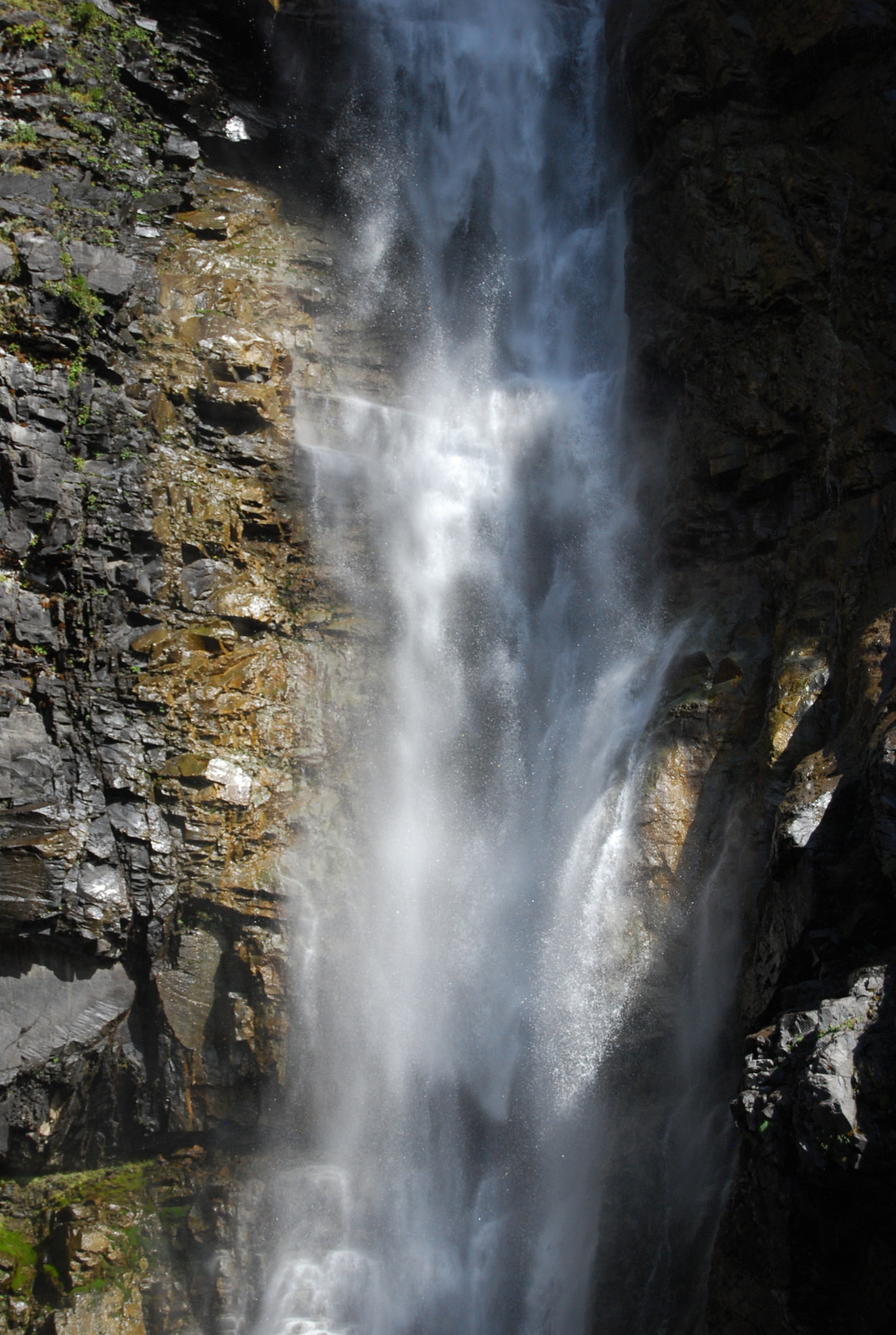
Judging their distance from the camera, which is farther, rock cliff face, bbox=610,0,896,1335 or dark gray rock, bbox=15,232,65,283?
dark gray rock, bbox=15,232,65,283

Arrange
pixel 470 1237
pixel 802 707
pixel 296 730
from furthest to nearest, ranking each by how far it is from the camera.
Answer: pixel 296 730 < pixel 470 1237 < pixel 802 707

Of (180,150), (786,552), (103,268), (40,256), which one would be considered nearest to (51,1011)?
(40,256)

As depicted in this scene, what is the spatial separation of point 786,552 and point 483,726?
14.7 ft

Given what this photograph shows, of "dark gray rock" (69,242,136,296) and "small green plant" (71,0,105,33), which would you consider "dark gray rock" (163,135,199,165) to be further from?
"dark gray rock" (69,242,136,296)

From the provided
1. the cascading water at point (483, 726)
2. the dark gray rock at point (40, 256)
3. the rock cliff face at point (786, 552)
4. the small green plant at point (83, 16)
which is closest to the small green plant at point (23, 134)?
the dark gray rock at point (40, 256)

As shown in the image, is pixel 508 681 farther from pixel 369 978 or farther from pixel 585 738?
pixel 369 978

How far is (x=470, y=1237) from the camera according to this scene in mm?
9852

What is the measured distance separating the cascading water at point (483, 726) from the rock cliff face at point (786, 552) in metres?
1.12

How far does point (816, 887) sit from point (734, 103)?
35.4ft

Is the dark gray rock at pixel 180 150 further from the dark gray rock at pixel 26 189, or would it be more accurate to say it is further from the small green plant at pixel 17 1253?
the small green plant at pixel 17 1253

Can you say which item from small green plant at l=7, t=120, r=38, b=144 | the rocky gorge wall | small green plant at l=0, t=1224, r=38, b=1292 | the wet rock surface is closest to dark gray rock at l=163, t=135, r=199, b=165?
the rocky gorge wall

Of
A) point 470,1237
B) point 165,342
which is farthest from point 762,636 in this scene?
point 165,342

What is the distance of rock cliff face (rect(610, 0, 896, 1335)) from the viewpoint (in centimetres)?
607

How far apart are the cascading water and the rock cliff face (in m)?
1.12
